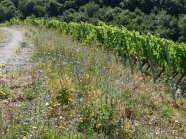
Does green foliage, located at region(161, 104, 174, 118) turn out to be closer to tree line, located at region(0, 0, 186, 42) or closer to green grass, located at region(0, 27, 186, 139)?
green grass, located at region(0, 27, 186, 139)

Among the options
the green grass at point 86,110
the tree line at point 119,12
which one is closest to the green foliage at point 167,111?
the green grass at point 86,110

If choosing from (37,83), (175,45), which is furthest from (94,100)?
(175,45)

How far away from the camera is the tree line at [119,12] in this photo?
52.6 metres

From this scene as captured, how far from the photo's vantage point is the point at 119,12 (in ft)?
216

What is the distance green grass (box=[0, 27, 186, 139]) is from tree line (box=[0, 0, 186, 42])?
3951cm

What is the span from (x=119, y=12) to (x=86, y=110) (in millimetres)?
60909

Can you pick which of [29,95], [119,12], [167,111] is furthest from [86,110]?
[119,12]

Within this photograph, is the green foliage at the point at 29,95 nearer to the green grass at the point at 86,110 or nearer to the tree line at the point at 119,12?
the green grass at the point at 86,110

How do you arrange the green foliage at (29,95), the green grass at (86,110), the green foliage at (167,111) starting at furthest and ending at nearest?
1. the green foliage at (167,111)
2. the green foliage at (29,95)
3. the green grass at (86,110)

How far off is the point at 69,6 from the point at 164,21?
1118 inches

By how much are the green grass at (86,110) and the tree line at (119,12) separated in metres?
39.5

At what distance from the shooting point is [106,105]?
6.32m

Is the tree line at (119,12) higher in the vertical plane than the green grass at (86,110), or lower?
lower

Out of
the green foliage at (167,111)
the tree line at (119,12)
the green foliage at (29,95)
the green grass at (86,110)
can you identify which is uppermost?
the green grass at (86,110)
